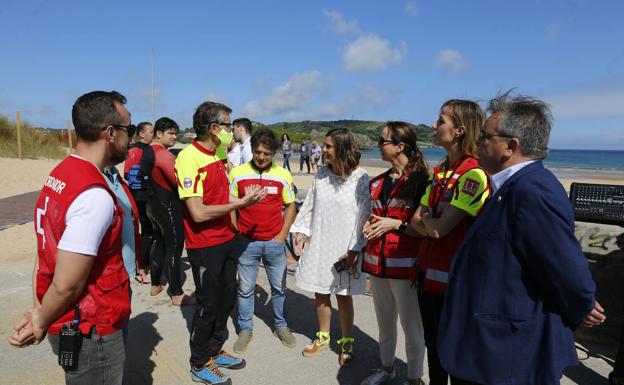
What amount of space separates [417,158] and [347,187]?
2.30ft

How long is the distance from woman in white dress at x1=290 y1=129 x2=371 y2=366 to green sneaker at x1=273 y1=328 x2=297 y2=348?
24 cm

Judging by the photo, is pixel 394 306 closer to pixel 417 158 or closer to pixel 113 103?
pixel 417 158

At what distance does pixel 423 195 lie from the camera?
9.39ft


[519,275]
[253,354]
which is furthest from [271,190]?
[519,275]

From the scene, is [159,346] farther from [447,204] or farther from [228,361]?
[447,204]

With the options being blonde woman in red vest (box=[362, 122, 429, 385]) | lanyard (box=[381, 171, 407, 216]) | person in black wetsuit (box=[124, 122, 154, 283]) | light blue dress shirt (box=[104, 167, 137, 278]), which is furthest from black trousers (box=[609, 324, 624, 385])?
person in black wetsuit (box=[124, 122, 154, 283])

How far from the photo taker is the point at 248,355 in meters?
3.79

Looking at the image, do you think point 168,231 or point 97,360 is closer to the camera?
point 97,360

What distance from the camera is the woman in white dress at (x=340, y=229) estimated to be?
353cm

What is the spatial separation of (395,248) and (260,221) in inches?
53.6

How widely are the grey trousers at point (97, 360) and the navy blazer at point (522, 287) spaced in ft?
5.38

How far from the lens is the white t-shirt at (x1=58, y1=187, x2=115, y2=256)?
69.2 inches

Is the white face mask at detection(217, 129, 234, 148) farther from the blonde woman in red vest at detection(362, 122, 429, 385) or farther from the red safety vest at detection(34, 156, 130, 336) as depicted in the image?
the red safety vest at detection(34, 156, 130, 336)

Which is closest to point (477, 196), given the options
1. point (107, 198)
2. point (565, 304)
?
point (565, 304)
